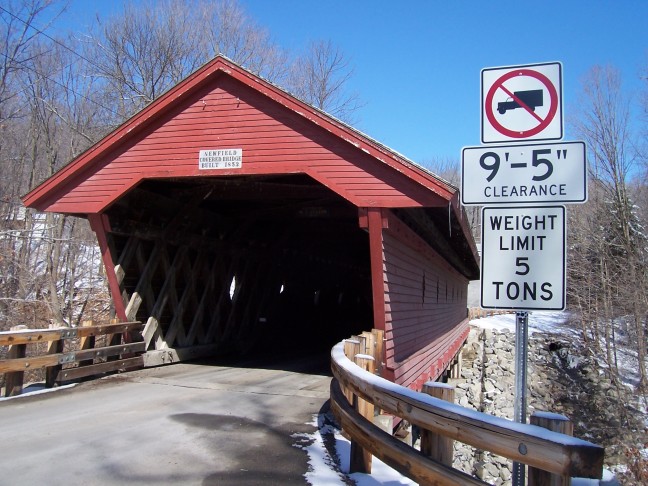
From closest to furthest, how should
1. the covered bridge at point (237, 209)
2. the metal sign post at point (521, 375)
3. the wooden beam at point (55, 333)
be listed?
the metal sign post at point (521, 375) → the wooden beam at point (55, 333) → the covered bridge at point (237, 209)

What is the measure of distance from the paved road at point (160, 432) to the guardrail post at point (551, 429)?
2.34m

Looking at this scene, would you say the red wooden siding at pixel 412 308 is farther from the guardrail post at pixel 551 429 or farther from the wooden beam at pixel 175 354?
the guardrail post at pixel 551 429

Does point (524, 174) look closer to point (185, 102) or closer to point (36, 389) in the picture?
point (185, 102)

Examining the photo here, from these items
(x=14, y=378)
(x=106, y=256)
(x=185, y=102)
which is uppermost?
(x=185, y=102)

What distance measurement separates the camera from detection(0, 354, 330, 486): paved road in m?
4.49

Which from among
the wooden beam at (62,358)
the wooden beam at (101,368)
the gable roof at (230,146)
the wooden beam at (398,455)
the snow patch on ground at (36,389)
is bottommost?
the snow patch on ground at (36,389)

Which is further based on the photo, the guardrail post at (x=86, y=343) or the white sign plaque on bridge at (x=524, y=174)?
the guardrail post at (x=86, y=343)

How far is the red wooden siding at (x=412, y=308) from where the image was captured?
8953 millimetres

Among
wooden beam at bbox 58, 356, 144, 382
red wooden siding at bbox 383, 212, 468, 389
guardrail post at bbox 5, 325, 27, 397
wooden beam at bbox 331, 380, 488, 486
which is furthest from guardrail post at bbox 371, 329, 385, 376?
guardrail post at bbox 5, 325, 27, 397

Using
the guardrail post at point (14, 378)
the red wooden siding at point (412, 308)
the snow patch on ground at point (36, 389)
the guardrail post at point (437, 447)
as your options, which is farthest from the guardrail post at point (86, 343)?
the guardrail post at point (437, 447)

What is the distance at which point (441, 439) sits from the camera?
3.21 m

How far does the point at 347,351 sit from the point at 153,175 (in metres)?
5.11

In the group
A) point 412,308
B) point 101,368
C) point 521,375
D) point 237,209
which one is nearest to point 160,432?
point 101,368

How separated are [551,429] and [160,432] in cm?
436
